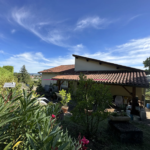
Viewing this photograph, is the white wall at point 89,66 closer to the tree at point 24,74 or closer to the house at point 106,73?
the house at point 106,73

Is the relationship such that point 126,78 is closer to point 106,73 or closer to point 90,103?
point 106,73

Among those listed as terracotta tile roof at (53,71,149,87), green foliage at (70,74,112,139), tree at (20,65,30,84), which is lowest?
green foliage at (70,74,112,139)

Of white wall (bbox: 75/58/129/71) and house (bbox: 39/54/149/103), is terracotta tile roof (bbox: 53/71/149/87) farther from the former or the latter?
white wall (bbox: 75/58/129/71)

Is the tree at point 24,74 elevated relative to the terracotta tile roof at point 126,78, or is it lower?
elevated

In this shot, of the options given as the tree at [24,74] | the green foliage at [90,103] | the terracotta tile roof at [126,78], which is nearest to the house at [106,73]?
the terracotta tile roof at [126,78]

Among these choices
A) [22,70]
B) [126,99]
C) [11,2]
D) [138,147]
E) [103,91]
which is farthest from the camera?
[22,70]

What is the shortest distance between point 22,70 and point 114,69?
28596 mm

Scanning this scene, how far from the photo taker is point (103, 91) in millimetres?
3805

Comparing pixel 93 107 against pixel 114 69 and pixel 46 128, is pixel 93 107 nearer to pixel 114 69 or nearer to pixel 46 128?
pixel 46 128

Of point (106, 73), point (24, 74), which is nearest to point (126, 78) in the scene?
point (106, 73)

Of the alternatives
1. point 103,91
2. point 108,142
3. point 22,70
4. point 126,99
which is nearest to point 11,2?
point 103,91

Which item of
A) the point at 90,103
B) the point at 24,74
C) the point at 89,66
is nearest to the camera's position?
the point at 90,103

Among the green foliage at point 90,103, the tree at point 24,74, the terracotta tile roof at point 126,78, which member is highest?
the tree at point 24,74

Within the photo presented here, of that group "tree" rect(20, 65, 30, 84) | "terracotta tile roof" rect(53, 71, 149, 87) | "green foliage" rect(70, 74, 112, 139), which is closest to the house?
"terracotta tile roof" rect(53, 71, 149, 87)
